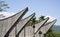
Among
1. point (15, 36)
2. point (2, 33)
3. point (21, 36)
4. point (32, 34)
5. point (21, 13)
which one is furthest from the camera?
point (32, 34)

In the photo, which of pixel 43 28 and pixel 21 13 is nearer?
pixel 21 13

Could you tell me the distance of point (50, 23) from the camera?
2505cm

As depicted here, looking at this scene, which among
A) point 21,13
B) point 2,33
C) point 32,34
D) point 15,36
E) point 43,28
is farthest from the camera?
point 43,28

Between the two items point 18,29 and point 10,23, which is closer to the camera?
point 10,23

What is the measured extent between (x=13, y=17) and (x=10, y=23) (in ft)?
1.51

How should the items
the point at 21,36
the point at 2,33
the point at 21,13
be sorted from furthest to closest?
the point at 21,36 < the point at 21,13 < the point at 2,33

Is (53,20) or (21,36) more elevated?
(53,20)

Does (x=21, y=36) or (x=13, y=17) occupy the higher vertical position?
(x=13, y=17)

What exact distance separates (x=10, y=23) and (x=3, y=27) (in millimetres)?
544

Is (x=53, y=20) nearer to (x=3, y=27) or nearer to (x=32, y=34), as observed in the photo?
(x=32, y=34)

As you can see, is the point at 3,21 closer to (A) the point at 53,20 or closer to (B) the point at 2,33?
(B) the point at 2,33

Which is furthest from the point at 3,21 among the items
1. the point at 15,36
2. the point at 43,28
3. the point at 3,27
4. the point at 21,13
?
the point at 43,28

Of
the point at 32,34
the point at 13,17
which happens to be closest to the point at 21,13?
the point at 13,17

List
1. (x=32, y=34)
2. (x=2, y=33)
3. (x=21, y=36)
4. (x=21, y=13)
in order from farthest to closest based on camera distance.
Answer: (x=32, y=34), (x=21, y=36), (x=21, y=13), (x=2, y=33)
